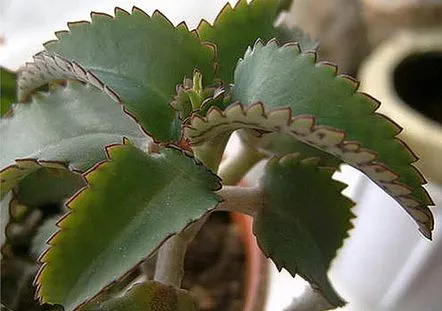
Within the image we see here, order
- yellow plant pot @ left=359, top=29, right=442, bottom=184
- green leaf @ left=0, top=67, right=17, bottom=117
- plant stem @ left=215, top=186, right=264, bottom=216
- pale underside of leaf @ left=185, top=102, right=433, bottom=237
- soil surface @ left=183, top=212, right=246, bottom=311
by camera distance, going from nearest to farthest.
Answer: pale underside of leaf @ left=185, top=102, right=433, bottom=237, plant stem @ left=215, top=186, right=264, bottom=216, green leaf @ left=0, top=67, right=17, bottom=117, soil surface @ left=183, top=212, right=246, bottom=311, yellow plant pot @ left=359, top=29, right=442, bottom=184

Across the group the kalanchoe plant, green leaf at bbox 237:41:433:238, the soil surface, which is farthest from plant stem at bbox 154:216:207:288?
the soil surface

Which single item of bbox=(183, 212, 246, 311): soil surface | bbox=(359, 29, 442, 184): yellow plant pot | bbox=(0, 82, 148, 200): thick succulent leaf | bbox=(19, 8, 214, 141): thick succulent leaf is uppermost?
bbox=(19, 8, 214, 141): thick succulent leaf

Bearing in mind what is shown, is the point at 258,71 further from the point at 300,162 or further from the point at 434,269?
the point at 434,269

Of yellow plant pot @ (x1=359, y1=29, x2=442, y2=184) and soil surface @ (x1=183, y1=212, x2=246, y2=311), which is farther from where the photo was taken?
yellow plant pot @ (x1=359, y1=29, x2=442, y2=184)

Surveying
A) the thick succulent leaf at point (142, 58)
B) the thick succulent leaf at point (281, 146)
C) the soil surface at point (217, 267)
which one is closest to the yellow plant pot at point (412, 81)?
the soil surface at point (217, 267)

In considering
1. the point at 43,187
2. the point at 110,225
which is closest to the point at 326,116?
the point at 110,225

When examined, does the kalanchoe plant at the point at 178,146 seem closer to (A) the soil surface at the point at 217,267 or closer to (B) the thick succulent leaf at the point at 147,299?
(B) the thick succulent leaf at the point at 147,299

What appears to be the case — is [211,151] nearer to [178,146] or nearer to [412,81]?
[178,146]

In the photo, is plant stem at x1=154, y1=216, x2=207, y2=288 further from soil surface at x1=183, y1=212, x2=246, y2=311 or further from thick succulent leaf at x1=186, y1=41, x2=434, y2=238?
soil surface at x1=183, y1=212, x2=246, y2=311
